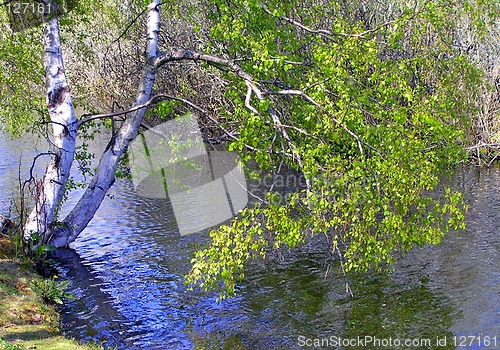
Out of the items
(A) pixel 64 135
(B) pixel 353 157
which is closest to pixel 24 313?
(A) pixel 64 135

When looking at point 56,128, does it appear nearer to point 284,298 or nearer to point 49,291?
point 49,291

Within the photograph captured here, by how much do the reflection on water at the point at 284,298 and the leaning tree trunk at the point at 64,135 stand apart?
4.21 ft

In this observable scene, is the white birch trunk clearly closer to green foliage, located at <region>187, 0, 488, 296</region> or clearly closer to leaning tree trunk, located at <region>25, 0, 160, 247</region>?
leaning tree trunk, located at <region>25, 0, 160, 247</region>

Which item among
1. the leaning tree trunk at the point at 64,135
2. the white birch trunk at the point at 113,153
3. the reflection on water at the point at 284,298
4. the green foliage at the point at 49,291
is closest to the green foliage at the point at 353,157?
the reflection on water at the point at 284,298

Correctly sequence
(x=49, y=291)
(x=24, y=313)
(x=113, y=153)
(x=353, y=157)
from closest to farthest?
1. (x=353, y=157)
2. (x=24, y=313)
3. (x=49, y=291)
4. (x=113, y=153)

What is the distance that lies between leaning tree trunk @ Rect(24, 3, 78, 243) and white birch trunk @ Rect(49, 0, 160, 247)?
2.28ft

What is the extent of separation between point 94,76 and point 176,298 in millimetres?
19358

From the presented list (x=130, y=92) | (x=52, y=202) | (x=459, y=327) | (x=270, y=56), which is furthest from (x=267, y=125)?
(x=130, y=92)

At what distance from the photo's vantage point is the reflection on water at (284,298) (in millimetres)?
9930

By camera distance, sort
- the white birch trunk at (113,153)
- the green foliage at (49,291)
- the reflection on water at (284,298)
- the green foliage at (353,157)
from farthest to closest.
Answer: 1. the white birch trunk at (113,153)
2. the green foliage at (49,291)
3. the reflection on water at (284,298)
4. the green foliage at (353,157)

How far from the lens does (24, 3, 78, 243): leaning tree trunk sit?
13.0 metres

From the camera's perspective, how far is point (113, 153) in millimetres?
13492

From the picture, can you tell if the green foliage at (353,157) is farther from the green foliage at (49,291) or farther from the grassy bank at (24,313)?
the green foliage at (49,291)

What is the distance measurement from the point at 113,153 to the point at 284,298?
507 centimetres
